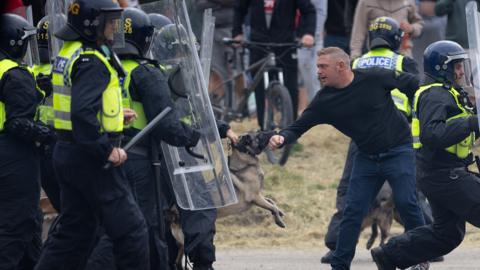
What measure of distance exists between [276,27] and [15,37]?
676 cm

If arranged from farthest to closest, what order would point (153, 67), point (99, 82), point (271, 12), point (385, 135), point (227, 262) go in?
point (271, 12)
point (227, 262)
point (385, 135)
point (153, 67)
point (99, 82)

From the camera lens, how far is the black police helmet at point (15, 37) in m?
10.4

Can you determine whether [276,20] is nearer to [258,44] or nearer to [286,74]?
[258,44]

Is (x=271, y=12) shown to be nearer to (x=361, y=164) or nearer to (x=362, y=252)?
(x=362, y=252)

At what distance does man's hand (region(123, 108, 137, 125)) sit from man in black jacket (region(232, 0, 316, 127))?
721 cm

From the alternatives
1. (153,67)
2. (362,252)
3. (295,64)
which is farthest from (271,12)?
(153,67)

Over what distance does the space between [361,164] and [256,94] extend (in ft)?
18.5

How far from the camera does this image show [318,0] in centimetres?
1753

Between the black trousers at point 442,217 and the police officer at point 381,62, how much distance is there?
1.16m

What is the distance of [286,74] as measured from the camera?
1698 cm

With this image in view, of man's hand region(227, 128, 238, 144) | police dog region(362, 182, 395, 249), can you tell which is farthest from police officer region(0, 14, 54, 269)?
police dog region(362, 182, 395, 249)

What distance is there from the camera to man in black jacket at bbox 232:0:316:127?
16.7 metres

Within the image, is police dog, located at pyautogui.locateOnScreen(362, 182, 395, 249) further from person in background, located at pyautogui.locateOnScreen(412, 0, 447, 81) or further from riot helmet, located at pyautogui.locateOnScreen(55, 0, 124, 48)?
person in background, located at pyautogui.locateOnScreen(412, 0, 447, 81)

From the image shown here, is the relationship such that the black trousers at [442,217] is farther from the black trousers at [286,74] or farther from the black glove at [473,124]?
the black trousers at [286,74]
